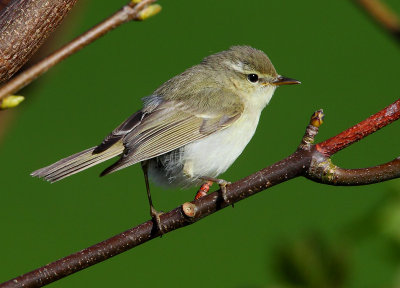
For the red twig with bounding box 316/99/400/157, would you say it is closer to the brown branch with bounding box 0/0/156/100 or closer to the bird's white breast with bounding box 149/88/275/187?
the brown branch with bounding box 0/0/156/100

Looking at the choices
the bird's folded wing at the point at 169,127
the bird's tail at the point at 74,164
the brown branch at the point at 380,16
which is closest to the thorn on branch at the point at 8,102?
the brown branch at the point at 380,16

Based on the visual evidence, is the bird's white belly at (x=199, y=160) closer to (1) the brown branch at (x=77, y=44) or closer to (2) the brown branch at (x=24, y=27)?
(2) the brown branch at (x=24, y=27)

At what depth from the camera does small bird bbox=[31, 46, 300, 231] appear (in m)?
2.49

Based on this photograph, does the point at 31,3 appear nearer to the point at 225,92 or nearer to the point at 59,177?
the point at 59,177

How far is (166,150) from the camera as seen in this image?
8.21 feet

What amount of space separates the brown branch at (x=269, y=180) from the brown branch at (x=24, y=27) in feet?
1.67

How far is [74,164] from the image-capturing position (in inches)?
93.9

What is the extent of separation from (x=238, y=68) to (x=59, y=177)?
3.82 feet

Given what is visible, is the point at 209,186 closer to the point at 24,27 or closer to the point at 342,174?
the point at 342,174

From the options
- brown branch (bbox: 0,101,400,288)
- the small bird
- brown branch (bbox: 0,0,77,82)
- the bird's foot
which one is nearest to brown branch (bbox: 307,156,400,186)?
brown branch (bbox: 0,101,400,288)

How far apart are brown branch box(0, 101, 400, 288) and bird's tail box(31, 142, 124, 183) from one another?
0.65 m

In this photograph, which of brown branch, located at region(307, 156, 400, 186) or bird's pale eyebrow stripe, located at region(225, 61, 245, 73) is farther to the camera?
bird's pale eyebrow stripe, located at region(225, 61, 245, 73)

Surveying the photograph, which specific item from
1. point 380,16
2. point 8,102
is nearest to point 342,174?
point 380,16

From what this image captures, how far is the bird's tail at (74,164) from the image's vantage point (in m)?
2.29
